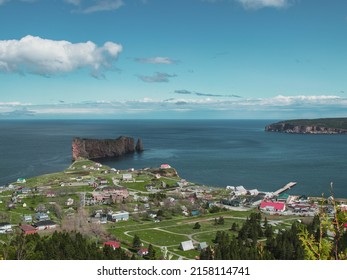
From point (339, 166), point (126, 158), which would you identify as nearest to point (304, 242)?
point (339, 166)

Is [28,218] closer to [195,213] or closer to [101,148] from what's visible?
[195,213]

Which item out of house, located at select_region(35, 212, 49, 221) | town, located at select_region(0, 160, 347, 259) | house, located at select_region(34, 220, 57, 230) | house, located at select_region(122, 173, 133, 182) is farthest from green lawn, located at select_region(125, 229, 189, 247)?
house, located at select_region(122, 173, 133, 182)

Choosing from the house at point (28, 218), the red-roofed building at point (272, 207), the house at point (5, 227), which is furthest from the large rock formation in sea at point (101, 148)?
the red-roofed building at point (272, 207)

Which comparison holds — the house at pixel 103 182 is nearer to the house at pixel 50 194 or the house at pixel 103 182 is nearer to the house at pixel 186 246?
the house at pixel 50 194

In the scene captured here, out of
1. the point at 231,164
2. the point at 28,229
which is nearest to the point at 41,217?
the point at 28,229

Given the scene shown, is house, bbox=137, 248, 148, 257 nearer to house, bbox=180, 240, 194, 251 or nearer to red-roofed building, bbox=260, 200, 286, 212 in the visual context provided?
house, bbox=180, 240, 194, 251

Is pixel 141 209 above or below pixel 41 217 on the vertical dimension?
below
